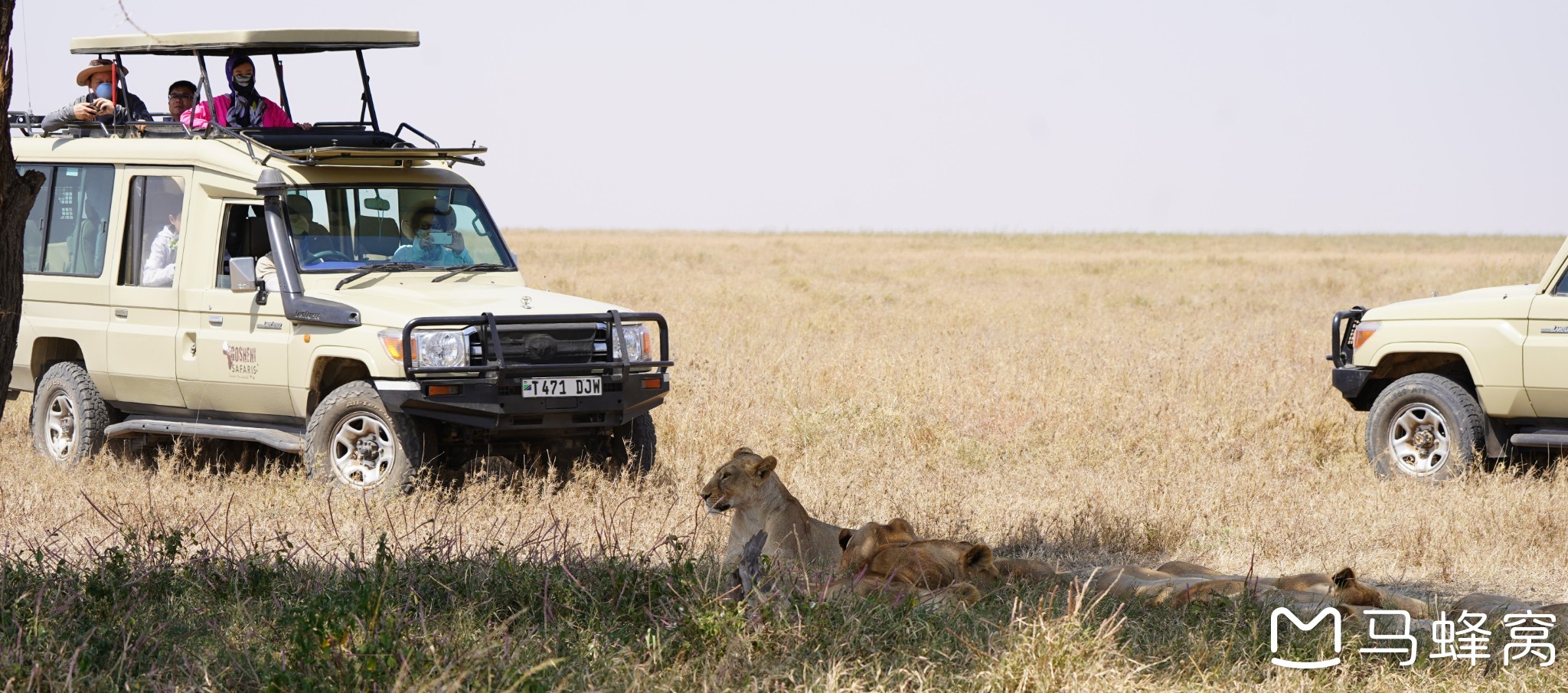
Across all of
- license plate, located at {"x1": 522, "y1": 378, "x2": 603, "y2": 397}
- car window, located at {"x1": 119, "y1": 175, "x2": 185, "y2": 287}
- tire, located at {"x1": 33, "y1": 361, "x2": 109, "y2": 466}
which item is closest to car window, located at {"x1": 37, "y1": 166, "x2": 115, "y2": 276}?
car window, located at {"x1": 119, "y1": 175, "x2": 185, "y2": 287}

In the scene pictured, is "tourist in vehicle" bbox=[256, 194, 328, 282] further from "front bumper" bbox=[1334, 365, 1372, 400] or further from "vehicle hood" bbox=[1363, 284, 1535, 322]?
"vehicle hood" bbox=[1363, 284, 1535, 322]

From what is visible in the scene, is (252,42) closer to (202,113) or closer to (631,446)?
(202,113)

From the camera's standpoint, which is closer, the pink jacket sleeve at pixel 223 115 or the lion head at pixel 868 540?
the lion head at pixel 868 540

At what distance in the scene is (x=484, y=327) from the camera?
25.6 feet

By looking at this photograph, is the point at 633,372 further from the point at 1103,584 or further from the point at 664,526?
the point at 1103,584

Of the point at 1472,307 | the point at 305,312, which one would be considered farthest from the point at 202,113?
the point at 1472,307

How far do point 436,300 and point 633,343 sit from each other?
3.40 ft

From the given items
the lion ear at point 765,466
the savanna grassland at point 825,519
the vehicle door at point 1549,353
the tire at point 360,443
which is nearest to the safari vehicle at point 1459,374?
the vehicle door at point 1549,353

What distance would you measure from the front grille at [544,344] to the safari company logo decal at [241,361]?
1423 millimetres

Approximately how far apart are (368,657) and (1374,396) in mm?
7323

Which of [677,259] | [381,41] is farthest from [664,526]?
[677,259]

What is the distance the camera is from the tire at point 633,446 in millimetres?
8641

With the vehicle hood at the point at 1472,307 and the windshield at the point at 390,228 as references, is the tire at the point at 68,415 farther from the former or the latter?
the vehicle hood at the point at 1472,307

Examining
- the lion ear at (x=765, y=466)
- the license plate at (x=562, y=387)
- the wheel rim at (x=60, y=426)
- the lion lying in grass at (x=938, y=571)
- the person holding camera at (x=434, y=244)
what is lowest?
the wheel rim at (x=60, y=426)
